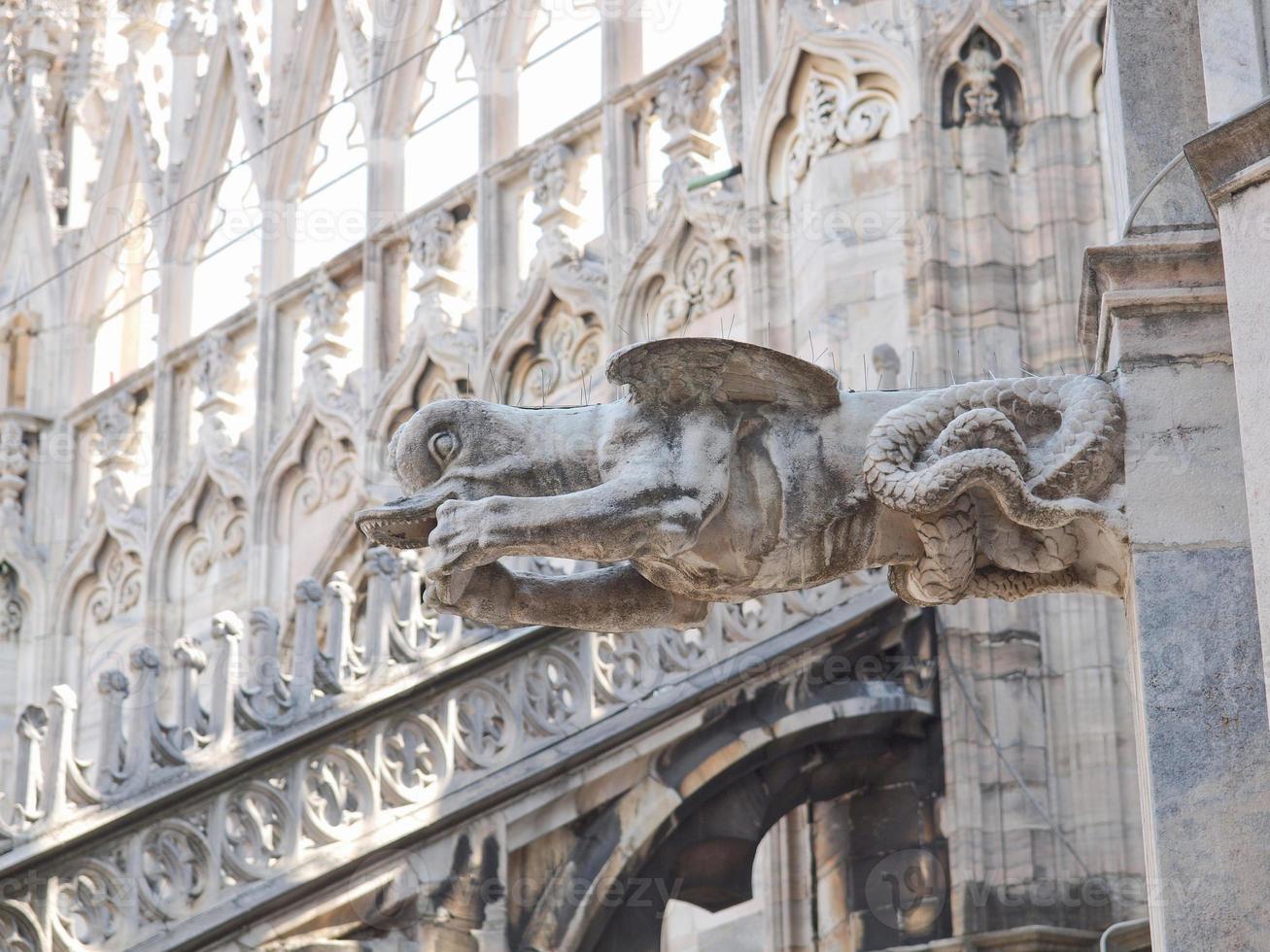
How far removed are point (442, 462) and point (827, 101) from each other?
5999 millimetres

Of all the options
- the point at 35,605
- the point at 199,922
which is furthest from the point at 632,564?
the point at 35,605

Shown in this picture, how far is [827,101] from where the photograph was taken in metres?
9.53

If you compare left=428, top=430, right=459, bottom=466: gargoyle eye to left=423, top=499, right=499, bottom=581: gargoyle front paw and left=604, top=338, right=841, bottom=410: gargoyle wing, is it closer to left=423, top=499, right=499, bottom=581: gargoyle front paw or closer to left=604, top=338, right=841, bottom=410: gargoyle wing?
left=423, top=499, right=499, bottom=581: gargoyle front paw

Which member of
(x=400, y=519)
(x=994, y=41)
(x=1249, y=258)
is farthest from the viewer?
(x=994, y=41)

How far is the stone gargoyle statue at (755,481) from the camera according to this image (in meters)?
3.68

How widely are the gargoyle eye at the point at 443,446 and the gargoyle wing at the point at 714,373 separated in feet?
0.81

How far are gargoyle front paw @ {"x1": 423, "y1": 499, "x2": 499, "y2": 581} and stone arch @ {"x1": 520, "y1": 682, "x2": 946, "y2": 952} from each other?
3.97 meters

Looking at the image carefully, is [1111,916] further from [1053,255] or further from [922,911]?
[1053,255]

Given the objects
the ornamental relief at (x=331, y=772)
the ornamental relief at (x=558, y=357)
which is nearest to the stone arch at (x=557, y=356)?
the ornamental relief at (x=558, y=357)

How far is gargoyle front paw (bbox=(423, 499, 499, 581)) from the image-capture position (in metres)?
3.66

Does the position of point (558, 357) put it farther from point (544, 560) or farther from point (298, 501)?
point (544, 560)

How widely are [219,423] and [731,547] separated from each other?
9567mm

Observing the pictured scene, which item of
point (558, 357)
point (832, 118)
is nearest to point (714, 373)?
point (832, 118)

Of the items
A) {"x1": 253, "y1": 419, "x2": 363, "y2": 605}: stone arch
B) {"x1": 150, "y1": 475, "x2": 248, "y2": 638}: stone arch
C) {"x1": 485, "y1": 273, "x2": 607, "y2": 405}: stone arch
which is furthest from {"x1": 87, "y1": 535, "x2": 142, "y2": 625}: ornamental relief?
{"x1": 485, "y1": 273, "x2": 607, "y2": 405}: stone arch
